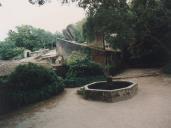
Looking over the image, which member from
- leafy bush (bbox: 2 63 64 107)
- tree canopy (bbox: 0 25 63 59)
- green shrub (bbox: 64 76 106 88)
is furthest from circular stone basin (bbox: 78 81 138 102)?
tree canopy (bbox: 0 25 63 59)

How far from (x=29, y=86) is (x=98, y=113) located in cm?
736

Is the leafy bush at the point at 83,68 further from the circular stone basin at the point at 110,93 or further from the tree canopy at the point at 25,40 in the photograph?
the tree canopy at the point at 25,40

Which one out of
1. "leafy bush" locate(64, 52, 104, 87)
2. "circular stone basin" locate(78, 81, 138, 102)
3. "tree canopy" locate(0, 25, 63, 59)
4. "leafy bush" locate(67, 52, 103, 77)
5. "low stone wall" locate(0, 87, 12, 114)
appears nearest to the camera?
"circular stone basin" locate(78, 81, 138, 102)

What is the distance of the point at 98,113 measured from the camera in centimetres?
1382

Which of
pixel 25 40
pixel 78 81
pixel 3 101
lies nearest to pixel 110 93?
pixel 78 81

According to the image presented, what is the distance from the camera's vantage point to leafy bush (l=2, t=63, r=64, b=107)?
59.8 ft

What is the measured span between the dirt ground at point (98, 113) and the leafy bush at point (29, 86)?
1029 millimetres

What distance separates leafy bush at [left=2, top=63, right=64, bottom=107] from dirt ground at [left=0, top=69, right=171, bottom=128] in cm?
103

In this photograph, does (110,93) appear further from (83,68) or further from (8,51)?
(8,51)

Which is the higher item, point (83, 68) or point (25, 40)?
point (25, 40)

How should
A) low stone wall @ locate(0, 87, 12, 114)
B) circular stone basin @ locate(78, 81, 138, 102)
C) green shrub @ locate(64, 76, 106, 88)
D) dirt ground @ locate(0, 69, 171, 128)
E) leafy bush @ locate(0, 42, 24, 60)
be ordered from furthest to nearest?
leafy bush @ locate(0, 42, 24, 60), green shrub @ locate(64, 76, 106, 88), low stone wall @ locate(0, 87, 12, 114), circular stone basin @ locate(78, 81, 138, 102), dirt ground @ locate(0, 69, 171, 128)

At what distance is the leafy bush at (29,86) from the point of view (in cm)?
1823

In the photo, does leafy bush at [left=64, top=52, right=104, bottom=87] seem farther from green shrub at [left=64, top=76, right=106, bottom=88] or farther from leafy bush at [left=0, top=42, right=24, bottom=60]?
leafy bush at [left=0, top=42, right=24, bottom=60]

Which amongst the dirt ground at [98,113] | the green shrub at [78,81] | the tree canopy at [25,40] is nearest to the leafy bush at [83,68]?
the green shrub at [78,81]
